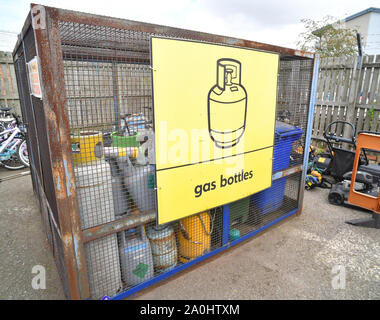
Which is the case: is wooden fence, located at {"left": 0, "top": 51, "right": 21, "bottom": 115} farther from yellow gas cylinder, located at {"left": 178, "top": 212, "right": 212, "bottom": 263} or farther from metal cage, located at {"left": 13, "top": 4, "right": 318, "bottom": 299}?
yellow gas cylinder, located at {"left": 178, "top": 212, "right": 212, "bottom": 263}

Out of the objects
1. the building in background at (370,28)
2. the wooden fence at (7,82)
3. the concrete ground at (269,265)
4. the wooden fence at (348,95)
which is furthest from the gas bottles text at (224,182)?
the building in background at (370,28)

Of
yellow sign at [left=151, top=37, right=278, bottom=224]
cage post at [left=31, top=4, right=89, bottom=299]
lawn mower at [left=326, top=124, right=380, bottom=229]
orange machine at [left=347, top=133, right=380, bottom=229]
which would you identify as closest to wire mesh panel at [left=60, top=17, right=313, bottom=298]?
cage post at [left=31, top=4, right=89, bottom=299]

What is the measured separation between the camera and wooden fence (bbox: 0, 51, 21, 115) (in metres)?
7.04

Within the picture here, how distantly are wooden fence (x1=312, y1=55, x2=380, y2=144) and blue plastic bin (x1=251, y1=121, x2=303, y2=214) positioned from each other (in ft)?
11.4

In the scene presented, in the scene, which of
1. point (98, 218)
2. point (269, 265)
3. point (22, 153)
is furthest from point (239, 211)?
point (22, 153)

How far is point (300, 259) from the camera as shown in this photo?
274 centimetres

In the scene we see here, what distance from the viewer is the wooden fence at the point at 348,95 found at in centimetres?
564

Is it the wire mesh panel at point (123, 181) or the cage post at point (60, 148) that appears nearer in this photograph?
the cage post at point (60, 148)

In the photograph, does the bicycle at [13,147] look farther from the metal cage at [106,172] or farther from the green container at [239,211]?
the green container at [239,211]

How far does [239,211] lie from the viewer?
3094 millimetres

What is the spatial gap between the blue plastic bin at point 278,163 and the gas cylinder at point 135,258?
5.30ft

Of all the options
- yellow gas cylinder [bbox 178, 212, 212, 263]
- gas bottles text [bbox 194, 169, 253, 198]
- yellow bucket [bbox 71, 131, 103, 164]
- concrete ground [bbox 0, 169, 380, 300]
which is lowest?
concrete ground [bbox 0, 169, 380, 300]
